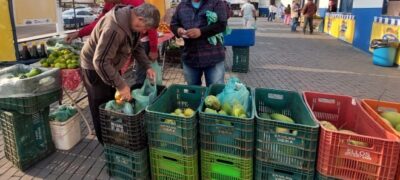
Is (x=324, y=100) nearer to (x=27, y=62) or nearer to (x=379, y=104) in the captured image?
(x=379, y=104)

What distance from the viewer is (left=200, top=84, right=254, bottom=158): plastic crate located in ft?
8.13

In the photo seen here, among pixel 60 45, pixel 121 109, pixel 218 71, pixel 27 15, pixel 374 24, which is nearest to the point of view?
pixel 121 109

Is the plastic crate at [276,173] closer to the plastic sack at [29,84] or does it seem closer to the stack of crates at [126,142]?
the stack of crates at [126,142]

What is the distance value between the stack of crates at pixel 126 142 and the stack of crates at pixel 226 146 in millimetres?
553

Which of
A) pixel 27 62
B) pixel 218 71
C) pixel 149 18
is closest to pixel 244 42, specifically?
pixel 218 71

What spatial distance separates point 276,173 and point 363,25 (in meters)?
10.6

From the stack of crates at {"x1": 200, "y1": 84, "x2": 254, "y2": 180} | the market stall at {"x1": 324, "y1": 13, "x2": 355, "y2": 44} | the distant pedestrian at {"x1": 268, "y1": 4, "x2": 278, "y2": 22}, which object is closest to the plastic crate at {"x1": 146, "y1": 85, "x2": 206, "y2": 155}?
the stack of crates at {"x1": 200, "y1": 84, "x2": 254, "y2": 180}

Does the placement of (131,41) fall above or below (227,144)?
above

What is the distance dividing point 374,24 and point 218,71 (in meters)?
8.74

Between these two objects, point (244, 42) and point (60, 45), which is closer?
point (60, 45)

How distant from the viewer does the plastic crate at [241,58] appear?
25.6ft

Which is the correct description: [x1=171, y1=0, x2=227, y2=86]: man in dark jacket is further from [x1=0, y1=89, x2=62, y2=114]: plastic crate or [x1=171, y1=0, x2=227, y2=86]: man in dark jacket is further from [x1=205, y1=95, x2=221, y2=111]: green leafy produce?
[x1=0, y1=89, x2=62, y2=114]: plastic crate

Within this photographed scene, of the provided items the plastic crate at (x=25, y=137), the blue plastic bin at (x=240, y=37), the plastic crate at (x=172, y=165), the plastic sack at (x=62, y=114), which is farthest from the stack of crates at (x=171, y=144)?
the blue plastic bin at (x=240, y=37)

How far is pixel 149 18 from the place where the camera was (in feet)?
8.34
